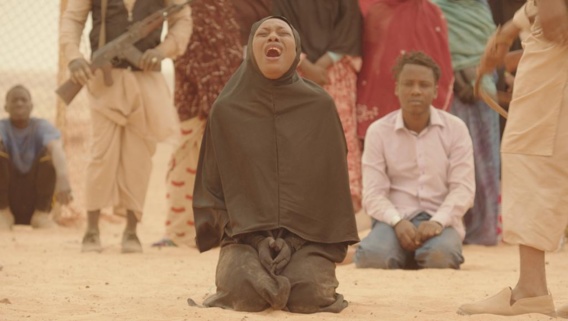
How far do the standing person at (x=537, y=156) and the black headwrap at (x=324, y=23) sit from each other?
3988 millimetres

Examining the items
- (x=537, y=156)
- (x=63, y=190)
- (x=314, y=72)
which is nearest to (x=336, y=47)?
(x=314, y=72)

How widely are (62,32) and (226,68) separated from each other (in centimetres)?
129

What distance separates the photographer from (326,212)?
5.39m

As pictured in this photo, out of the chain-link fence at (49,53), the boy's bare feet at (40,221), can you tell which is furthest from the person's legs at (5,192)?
the chain-link fence at (49,53)

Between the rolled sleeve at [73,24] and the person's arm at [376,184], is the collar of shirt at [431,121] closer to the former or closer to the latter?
the person's arm at [376,184]

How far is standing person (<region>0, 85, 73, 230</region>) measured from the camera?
33.7 ft

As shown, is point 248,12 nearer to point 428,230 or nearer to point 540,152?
point 428,230

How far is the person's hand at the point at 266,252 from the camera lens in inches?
207

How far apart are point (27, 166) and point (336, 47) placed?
10.8 ft

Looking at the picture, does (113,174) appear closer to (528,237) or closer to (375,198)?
(375,198)

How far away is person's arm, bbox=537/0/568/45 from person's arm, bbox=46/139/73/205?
639 centimetres

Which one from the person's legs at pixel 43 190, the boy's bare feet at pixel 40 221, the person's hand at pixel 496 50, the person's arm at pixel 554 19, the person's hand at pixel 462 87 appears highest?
the person's arm at pixel 554 19

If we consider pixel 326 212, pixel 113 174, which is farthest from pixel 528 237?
pixel 113 174

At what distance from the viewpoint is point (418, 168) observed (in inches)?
299
